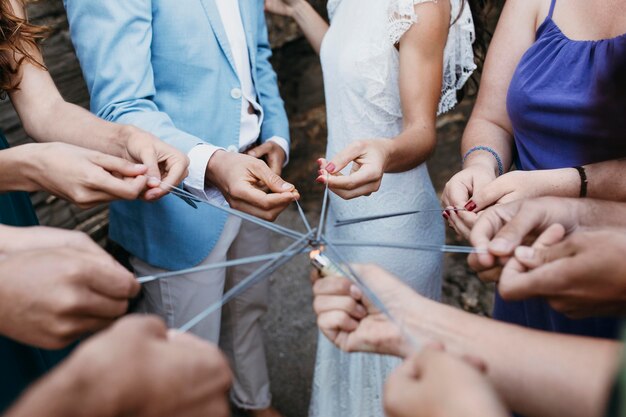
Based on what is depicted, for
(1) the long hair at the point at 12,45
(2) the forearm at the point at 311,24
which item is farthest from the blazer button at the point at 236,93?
(2) the forearm at the point at 311,24

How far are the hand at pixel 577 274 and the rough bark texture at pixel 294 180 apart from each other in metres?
1.85

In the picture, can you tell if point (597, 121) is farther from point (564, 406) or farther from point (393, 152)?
point (564, 406)

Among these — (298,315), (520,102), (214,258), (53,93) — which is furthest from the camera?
(298,315)

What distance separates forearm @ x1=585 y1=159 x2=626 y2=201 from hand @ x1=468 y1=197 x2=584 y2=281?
0.22 metres

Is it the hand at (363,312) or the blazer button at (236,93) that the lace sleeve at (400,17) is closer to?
the blazer button at (236,93)

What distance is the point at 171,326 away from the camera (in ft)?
6.57

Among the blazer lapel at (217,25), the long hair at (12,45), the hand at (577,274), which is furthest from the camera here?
the blazer lapel at (217,25)

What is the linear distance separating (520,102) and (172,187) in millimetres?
1063

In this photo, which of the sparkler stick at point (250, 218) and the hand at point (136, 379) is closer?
the hand at point (136, 379)

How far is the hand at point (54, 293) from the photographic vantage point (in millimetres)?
895

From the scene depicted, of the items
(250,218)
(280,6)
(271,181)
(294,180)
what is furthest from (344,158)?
(294,180)

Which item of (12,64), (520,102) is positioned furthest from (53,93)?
(520,102)

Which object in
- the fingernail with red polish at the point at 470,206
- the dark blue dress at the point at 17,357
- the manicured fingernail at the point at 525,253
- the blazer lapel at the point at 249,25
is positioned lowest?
the dark blue dress at the point at 17,357

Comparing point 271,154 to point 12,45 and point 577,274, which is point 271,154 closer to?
point 12,45
